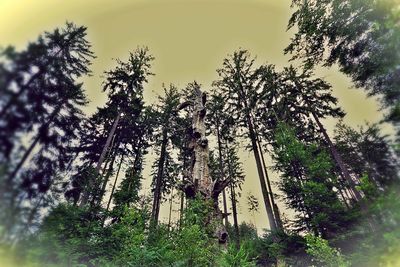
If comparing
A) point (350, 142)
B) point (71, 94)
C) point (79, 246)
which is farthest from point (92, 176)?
point (350, 142)

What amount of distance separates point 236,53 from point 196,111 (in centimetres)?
1195

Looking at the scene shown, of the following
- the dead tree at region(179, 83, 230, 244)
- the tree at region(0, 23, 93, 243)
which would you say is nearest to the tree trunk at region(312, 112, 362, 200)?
the dead tree at region(179, 83, 230, 244)

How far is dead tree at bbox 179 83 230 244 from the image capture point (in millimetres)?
8680

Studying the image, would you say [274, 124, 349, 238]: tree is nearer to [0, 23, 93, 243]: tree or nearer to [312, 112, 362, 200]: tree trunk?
[312, 112, 362, 200]: tree trunk

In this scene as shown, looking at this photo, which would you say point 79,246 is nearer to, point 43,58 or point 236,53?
point 43,58

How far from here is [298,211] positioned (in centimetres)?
1272

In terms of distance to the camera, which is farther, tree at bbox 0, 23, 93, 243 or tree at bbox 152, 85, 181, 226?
tree at bbox 152, 85, 181, 226

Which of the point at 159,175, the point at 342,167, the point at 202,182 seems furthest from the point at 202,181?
the point at 159,175

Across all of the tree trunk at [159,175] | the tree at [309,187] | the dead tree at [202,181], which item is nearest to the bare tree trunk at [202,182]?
the dead tree at [202,181]

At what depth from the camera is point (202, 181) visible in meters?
9.89

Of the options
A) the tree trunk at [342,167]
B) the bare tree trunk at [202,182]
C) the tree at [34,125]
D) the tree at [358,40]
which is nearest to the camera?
the tree at [34,125]

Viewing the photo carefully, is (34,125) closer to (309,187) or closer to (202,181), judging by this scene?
(202,181)

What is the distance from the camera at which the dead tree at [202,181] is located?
28.5ft

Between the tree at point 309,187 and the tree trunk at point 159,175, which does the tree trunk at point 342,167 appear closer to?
the tree at point 309,187
